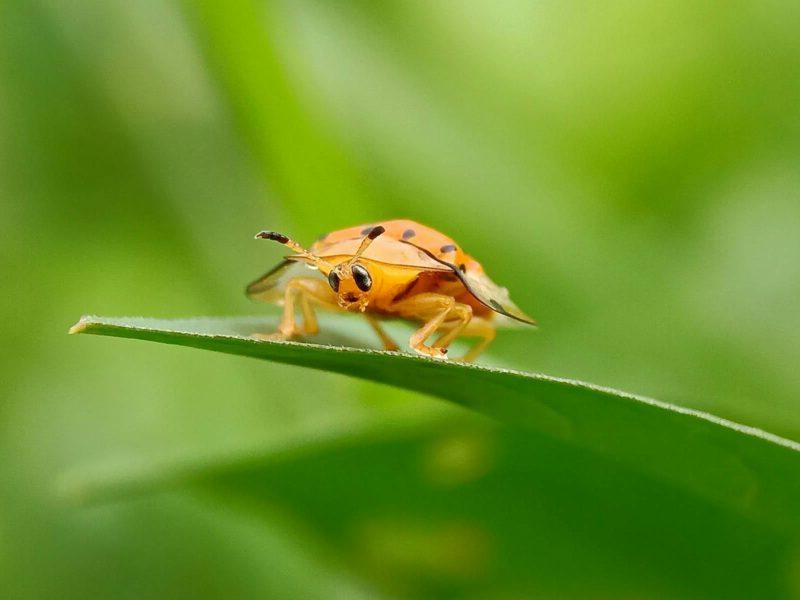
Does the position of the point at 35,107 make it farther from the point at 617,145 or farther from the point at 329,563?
the point at 329,563

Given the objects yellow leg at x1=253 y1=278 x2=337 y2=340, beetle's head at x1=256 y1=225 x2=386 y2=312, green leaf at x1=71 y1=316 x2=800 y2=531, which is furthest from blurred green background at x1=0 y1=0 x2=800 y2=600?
green leaf at x1=71 y1=316 x2=800 y2=531

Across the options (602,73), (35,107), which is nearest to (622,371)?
(602,73)

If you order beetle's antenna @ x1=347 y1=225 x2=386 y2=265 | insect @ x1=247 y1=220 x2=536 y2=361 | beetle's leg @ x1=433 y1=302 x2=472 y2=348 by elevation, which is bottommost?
beetle's leg @ x1=433 y1=302 x2=472 y2=348

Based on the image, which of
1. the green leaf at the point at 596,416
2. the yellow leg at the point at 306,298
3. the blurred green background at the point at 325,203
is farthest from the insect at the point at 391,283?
the blurred green background at the point at 325,203

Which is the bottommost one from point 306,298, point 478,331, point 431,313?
point 478,331

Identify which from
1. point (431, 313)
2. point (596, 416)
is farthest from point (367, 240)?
point (596, 416)

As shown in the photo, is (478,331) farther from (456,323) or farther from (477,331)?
(456,323)

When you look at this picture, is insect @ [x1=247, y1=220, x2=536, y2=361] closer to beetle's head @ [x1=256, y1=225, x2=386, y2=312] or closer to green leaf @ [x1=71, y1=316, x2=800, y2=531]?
beetle's head @ [x1=256, y1=225, x2=386, y2=312]
